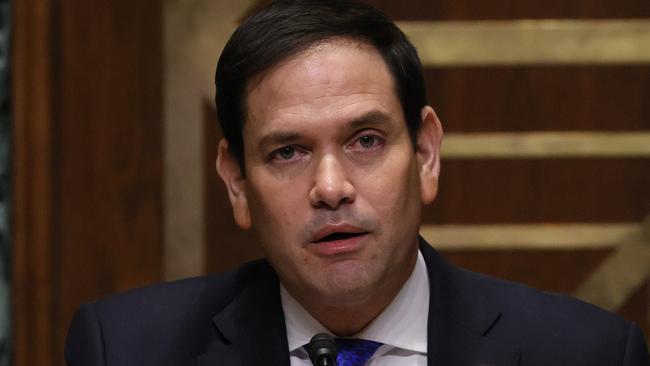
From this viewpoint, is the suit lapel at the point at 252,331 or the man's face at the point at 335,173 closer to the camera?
the man's face at the point at 335,173

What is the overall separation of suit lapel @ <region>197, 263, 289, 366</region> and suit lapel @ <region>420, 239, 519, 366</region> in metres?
0.25

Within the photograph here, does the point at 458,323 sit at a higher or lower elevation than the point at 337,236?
lower

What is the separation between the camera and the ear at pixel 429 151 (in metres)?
2.13

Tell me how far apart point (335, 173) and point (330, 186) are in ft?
0.09

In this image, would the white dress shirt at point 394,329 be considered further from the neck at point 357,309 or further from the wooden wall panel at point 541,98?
the wooden wall panel at point 541,98

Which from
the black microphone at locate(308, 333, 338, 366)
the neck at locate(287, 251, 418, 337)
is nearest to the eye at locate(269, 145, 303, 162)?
the neck at locate(287, 251, 418, 337)

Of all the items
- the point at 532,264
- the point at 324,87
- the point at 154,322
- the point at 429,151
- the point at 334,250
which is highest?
the point at 324,87

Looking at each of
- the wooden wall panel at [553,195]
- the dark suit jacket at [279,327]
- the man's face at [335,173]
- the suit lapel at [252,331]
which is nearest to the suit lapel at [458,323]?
the dark suit jacket at [279,327]

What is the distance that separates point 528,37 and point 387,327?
1215mm

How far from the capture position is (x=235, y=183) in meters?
2.19

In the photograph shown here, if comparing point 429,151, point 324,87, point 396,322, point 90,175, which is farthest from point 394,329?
point 90,175

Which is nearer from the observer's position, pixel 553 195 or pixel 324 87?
pixel 324 87

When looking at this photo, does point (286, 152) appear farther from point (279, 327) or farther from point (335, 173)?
point (279, 327)

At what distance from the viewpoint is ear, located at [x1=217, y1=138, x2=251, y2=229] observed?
2.16 metres
